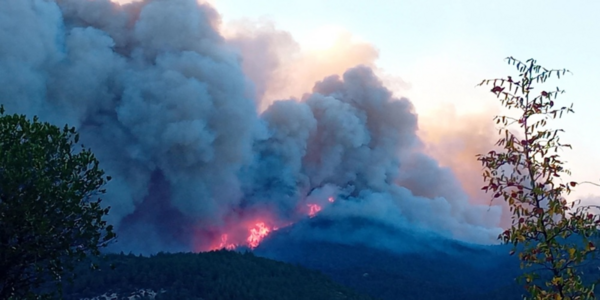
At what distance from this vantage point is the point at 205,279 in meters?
162

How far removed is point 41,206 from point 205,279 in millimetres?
136190

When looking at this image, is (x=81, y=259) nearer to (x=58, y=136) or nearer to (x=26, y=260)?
(x=26, y=260)

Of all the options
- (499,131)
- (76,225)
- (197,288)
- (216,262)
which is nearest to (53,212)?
(76,225)

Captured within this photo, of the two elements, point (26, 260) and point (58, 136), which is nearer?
point (26, 260)

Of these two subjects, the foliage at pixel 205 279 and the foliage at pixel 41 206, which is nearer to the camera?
the foliage at pixel 41 206

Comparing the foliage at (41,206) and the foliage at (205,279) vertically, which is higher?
the foliage at (205,279)

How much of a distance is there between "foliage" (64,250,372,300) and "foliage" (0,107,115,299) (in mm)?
105980

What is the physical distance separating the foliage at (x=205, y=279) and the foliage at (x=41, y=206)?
105980mm

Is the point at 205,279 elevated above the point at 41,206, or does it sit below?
above

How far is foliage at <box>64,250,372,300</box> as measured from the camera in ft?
481

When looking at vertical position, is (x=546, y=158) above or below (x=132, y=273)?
below

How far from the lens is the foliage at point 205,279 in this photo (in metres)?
146

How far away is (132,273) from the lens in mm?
154625

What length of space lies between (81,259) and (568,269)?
84.0 feet
